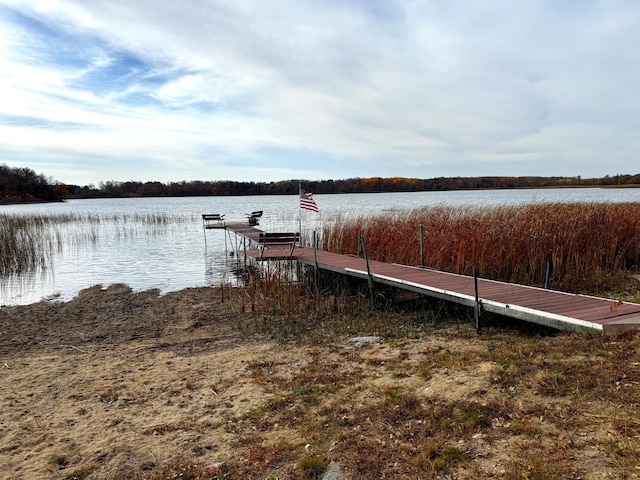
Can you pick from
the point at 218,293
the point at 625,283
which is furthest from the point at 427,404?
the point at 218,293

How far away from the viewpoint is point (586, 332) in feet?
15.2

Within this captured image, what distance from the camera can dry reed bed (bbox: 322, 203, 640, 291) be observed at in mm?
8922

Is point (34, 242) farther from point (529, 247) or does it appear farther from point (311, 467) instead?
point (311, 467)

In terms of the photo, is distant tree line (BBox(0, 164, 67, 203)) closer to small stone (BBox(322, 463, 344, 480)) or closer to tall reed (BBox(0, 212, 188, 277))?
tall reed (BBox(0, 212, 188, 277))

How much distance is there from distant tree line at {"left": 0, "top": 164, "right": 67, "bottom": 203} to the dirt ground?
71.4 metres

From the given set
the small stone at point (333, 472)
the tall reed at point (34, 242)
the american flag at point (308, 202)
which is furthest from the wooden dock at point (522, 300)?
the tall reed at point (34, 242)

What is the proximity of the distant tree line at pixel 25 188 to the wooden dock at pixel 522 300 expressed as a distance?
7106cm

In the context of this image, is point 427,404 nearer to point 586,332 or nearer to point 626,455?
point 626,455

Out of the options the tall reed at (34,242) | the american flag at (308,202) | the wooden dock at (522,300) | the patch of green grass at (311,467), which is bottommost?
the tall reed at (34,242)

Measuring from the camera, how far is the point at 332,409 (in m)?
3.92

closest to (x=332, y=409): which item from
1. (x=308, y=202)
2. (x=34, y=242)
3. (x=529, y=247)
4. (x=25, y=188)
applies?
(x=529, y=247)

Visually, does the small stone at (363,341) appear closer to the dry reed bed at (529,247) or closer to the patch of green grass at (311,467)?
the patch of green grass at (311,467)

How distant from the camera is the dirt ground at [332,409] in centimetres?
293

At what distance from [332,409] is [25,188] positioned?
→ 82.5m
